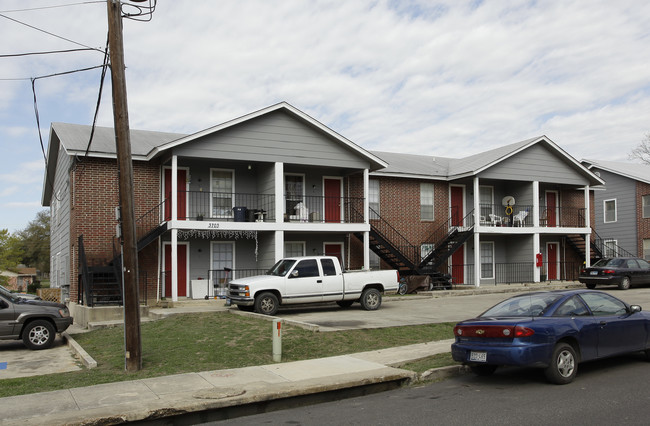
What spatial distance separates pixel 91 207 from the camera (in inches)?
841

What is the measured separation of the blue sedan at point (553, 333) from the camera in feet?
28.3

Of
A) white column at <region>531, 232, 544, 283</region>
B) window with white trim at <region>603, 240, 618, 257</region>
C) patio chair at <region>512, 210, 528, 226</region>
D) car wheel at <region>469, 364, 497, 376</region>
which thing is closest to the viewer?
car wheel at <region>469, 364, 497, 376</region>

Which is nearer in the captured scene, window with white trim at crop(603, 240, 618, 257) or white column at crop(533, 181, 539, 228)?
white column at crop(533, 181, 539, 228)

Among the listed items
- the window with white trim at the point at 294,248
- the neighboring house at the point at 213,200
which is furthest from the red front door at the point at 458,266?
the window with white trim at the point at 294,248

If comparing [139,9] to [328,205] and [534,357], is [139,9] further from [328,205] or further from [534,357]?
[328,205]

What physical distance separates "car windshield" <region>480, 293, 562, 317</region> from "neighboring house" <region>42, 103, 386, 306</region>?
13.1 meters

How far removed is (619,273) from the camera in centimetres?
2595

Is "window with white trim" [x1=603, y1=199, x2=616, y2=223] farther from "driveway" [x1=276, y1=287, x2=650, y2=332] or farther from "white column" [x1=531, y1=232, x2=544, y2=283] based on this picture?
"driveway" [x1=276, y1=287, x2=650, y2=332]

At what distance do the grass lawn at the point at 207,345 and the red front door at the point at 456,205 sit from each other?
582 inches

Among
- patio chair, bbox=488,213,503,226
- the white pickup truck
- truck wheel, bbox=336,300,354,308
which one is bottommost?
truck wheel, bbox=336,300,354,308

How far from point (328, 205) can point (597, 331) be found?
672 inches

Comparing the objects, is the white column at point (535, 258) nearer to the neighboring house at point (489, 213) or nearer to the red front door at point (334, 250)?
the neighboring house at point (489, 213)

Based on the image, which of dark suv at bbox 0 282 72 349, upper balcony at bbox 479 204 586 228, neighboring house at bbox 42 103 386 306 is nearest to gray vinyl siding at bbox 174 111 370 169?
neighboring house at bbox 42 103 386 306

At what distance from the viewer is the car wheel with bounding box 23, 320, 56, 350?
14.2 meters
